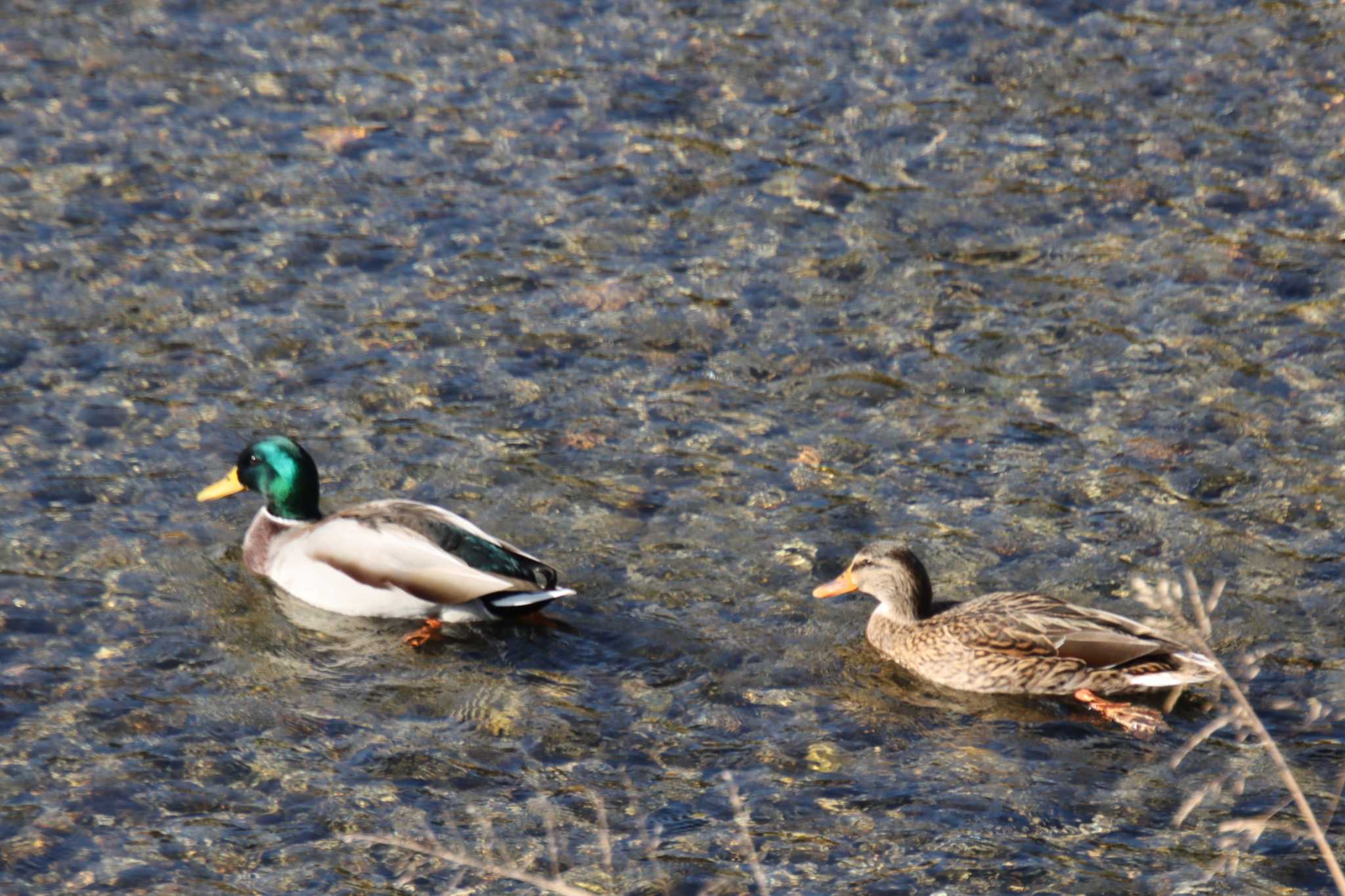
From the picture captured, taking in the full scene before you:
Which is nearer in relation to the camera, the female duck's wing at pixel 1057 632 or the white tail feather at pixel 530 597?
the female duck's wing at pixel 1057 632

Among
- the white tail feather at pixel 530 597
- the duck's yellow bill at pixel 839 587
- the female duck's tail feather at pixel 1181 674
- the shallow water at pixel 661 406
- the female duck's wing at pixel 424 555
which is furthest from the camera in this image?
the duck's yellow bill at pixel 839 587

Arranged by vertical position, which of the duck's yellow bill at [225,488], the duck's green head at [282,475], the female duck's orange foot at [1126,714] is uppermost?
the duck's green head at [282,475]

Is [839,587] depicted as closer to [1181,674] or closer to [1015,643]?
[1015,643]

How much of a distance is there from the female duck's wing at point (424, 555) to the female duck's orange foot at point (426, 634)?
17cm

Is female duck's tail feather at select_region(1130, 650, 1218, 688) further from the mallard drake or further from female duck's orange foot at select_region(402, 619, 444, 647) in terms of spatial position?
female duck's orange foot at select_region(402, 619, 444, 647)

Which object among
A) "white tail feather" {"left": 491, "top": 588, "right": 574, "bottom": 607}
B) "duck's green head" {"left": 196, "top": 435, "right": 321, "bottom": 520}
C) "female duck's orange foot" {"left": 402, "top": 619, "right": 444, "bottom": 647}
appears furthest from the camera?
"duck's green head" {"left": 196, "top": 435, "right": 321, "bottom": 520}

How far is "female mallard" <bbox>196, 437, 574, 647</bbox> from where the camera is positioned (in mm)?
8469

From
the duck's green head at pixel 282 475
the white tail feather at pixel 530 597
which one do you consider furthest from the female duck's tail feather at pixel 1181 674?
the duck's green head at pixel 282 475

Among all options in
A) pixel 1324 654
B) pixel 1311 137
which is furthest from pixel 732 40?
pixel 1324 654

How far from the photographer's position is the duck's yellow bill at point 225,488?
9227 mm

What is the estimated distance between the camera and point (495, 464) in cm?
971

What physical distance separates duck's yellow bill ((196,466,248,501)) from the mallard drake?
3036 millimetres

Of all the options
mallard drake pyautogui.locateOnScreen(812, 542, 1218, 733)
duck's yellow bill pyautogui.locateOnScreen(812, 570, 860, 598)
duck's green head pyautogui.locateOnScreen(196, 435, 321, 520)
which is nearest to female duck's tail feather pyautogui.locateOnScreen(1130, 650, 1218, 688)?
mallard drake pyautogui.locateOnScreen(812, 542, 1218, 733)

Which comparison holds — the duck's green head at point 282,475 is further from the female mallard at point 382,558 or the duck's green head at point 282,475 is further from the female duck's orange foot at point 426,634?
the female duck's orange foot at point 426,634
